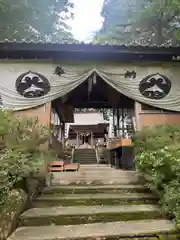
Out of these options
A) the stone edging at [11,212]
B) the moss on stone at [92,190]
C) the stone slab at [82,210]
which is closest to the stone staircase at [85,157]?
the moss on stone at [92,190]

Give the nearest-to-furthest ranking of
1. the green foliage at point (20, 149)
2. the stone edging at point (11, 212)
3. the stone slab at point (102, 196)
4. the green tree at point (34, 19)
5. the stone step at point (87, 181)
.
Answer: the stone edging at point (11, 212)
the green foliage at point (20, 149)
the stone slab at point (102, 196)
the stone step at point (87, 181)
the green tree at point (34, 19)

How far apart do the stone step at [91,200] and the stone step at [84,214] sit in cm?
20

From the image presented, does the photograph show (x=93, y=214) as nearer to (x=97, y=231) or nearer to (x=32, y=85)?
(x=97, y=231)

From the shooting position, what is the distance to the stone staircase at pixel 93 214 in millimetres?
3488

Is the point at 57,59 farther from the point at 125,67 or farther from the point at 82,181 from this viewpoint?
the point at 82,181

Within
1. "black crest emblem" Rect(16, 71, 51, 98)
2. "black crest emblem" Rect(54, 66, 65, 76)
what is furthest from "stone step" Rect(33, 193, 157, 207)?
"black crest emblem" Rect(54, 66, 65, 76)

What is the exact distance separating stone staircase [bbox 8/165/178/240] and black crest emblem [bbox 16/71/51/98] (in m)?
2.75

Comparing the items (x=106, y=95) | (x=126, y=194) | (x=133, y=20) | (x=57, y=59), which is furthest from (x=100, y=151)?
(x=126, y=194)

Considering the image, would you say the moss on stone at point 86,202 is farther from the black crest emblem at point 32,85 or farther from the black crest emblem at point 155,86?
the black crest emblem at point 155,86

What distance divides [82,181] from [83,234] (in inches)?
96.5

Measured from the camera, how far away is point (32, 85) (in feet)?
22.9

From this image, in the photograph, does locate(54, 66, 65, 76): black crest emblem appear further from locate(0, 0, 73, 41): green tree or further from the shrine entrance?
locate(0, 0, 73, 41): green tree

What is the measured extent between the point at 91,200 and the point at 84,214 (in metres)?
0.66

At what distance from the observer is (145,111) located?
7.32 m
